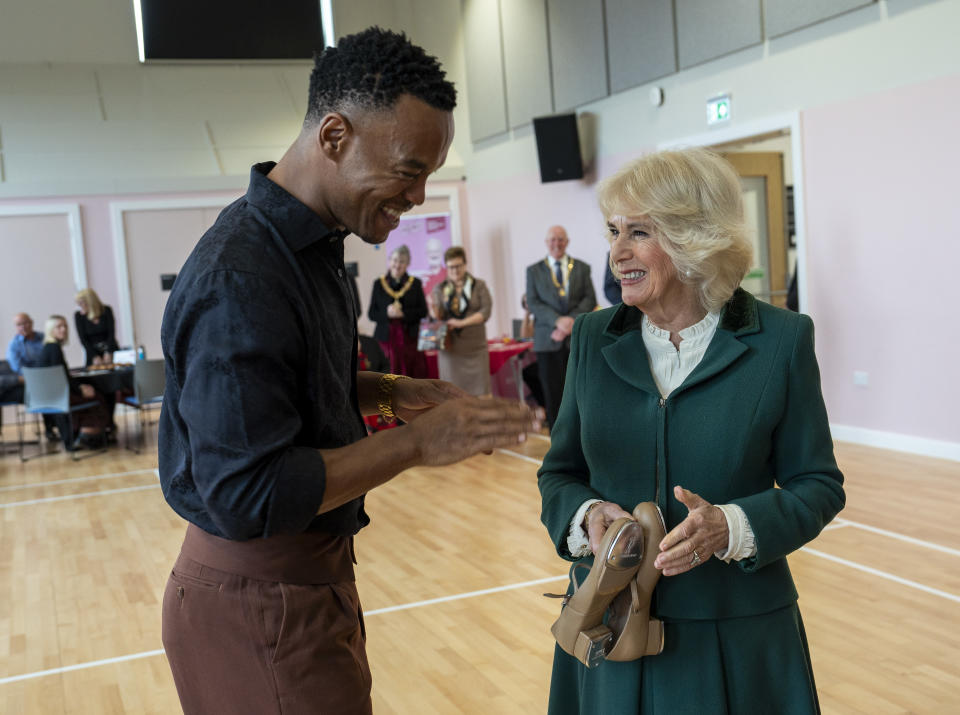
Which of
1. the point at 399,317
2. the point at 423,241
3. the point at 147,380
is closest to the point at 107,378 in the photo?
the point at 147,380

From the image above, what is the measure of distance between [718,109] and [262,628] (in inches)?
325

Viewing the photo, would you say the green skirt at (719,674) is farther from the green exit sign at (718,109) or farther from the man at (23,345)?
the man at (23,345)

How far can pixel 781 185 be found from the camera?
10.2m

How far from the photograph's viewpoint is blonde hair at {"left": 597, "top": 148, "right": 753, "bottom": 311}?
5.82 feet

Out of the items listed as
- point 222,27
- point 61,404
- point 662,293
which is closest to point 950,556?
point 662,293

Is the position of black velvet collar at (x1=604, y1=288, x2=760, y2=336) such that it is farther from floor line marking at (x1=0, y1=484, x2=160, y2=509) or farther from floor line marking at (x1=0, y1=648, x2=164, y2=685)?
floor line marking at (x1=0, y1=484, x2=160, y2=509)

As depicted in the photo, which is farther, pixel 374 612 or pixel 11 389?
pixel 11 389

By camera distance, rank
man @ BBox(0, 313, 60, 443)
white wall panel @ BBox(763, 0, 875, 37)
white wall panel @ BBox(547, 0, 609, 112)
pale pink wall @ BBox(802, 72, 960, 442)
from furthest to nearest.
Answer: white wall panel @ BBox(547, 0, 609, 112), man @ BBox(0, 313, 60, 443), white wall panel @ BBox(763, 0, 875, 37), pale pink wall @ BBox(802, 72, 960, 442)

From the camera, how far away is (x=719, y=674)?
5.50 ft

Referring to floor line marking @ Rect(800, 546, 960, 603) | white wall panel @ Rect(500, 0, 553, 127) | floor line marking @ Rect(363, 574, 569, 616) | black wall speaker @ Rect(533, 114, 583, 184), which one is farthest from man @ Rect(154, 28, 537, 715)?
white wall panel @ Rect(500, 0, 553, 127)

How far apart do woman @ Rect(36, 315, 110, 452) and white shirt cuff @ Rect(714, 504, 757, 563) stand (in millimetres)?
8834

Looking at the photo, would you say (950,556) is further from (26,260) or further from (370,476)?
(26,260)

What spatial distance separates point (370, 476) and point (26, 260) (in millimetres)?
12995

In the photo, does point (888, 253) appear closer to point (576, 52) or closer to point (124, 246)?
point (576, 52)
